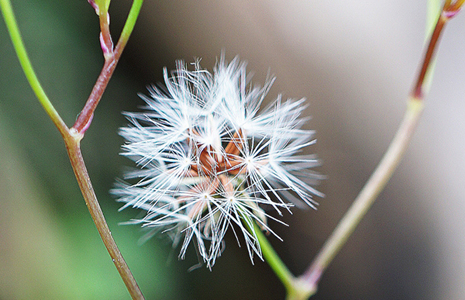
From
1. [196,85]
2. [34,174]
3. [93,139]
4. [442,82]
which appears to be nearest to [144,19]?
[93,139]

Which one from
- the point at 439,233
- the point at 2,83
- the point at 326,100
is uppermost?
the point at 2,83

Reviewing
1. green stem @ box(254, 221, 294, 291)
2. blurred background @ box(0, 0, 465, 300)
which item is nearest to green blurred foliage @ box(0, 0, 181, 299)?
blurred background @ box(0, 0, 465, 300)

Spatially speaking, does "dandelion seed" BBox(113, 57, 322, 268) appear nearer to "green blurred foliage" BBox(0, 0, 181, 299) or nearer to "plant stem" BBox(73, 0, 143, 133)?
"plant stem" BBox(73, 0, 143, 133)

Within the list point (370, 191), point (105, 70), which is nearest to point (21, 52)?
point (105, 70)

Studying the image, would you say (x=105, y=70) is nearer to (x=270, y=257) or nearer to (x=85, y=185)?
(x=85, y=185)

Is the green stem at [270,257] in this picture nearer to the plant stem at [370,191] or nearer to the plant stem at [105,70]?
the plant stem at [370,191]

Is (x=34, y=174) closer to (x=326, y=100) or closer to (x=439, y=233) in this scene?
(x=326, y=100)
